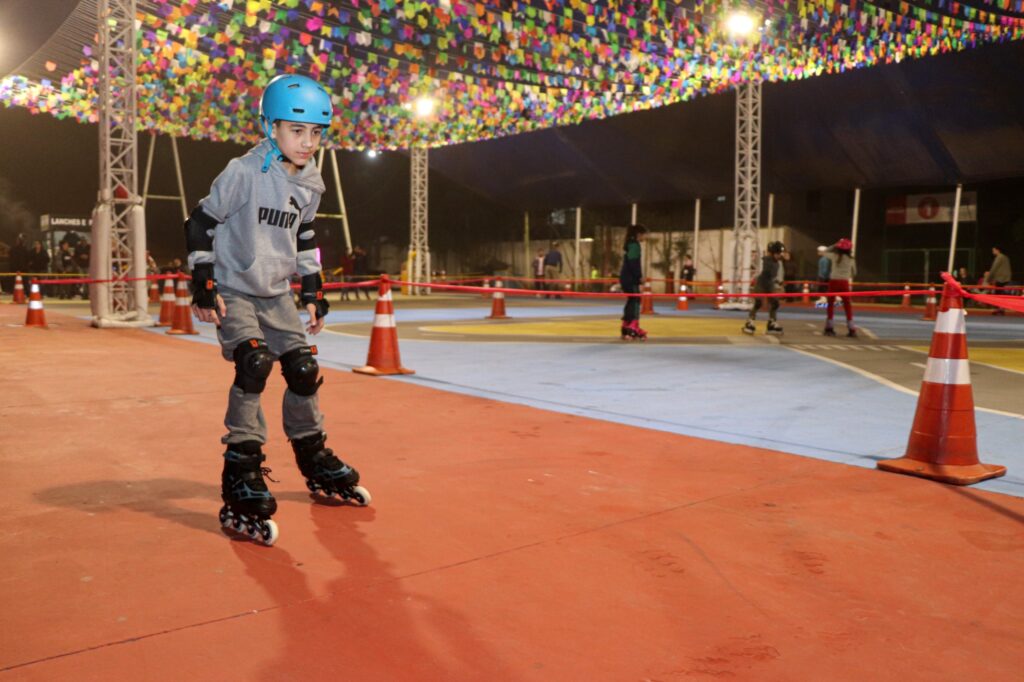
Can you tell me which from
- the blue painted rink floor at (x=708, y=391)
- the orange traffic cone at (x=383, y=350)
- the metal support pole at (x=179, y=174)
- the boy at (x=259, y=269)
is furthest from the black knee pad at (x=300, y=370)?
the metal support pole at (x=179, y=174)

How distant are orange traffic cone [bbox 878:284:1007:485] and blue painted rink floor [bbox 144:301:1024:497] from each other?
15 centimetres

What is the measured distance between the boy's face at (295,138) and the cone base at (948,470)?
11.0 ft

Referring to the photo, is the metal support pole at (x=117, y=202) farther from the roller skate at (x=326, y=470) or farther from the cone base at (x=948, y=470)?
the cone base at (x=948, y=470)

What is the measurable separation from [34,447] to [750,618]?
4209 mm

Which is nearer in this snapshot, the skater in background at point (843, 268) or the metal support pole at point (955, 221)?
the skater in background at point (843, 268)

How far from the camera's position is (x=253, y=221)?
11.4 ft

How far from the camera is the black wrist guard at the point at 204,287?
3.35 m

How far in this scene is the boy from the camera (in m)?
3.37

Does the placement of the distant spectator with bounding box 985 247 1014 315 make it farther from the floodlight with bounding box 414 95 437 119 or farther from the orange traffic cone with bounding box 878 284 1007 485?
the orange traffic cone with bounding box 878 284 1007 485

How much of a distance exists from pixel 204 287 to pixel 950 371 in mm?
3699

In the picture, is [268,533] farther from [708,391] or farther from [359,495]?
[708,391]

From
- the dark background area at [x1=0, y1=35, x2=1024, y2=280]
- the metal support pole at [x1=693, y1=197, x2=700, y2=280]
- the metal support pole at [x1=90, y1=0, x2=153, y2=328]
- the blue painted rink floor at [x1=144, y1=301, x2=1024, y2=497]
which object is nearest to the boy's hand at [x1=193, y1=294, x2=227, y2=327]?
the blue painted rink floor at [x1=144, y1=301, x2=1024, y2=497]

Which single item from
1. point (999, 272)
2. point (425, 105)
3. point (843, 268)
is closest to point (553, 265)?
point (425, 105)

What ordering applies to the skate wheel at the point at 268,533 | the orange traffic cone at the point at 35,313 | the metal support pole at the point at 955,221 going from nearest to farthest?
the skate wheel at the point at 268,533 → the orange traffic cone at the point at 35,313 → the metal support pole at the point at 955,221
